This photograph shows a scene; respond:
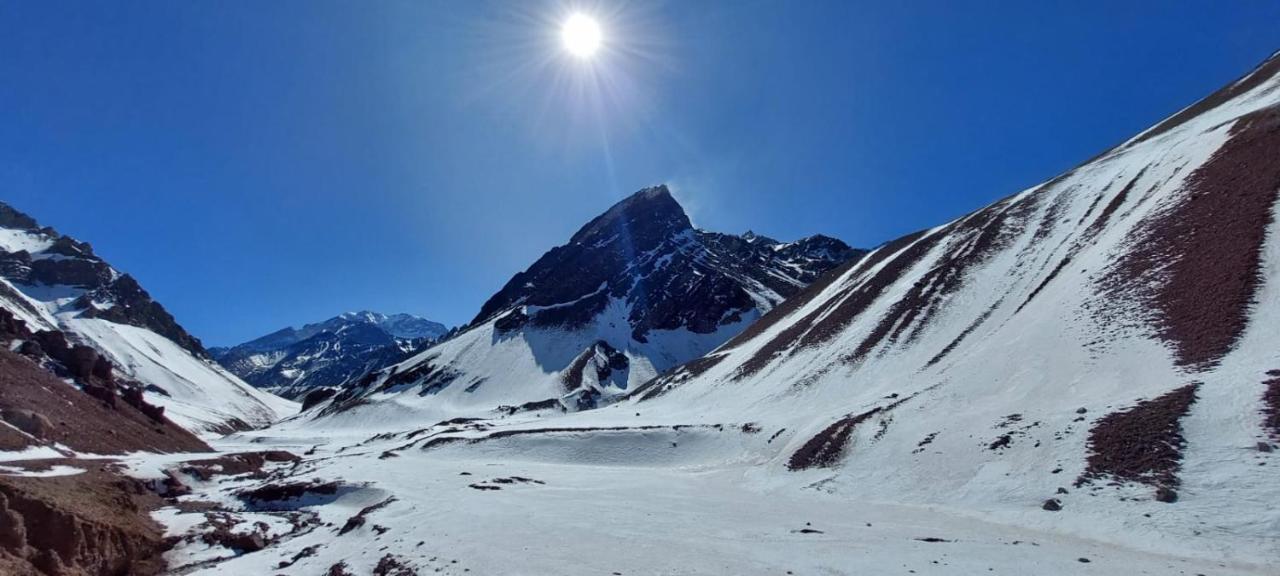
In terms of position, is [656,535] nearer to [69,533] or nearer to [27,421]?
[69,533]

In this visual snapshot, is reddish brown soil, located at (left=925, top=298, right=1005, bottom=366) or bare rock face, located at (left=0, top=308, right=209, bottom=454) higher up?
→ reddish brown soil, located at (left=925, top=298, right=1005, bottom=366)

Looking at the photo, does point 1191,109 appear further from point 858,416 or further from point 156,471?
point 156,471

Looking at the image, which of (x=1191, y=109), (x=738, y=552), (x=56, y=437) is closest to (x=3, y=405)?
(x=56, y=437)

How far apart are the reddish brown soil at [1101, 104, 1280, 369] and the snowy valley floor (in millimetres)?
15886

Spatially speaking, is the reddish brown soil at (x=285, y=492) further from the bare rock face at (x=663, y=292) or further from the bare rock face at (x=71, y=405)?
the bare rock face at (x=663, y=292)

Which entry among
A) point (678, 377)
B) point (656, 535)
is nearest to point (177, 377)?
point (678, 377)

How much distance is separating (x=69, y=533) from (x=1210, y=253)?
55735 millimetres

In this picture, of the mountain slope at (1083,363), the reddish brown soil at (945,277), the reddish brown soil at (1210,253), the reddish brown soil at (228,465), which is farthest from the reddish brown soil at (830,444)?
the reddish brown soil at (228,465)

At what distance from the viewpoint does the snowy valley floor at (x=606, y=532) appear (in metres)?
16.2

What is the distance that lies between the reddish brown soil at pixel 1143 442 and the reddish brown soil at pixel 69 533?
1367 inches

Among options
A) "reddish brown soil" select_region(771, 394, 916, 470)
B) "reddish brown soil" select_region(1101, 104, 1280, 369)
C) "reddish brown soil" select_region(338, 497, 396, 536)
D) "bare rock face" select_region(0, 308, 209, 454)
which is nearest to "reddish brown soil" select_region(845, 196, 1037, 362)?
"reddish brown soil" select_region(771, 394, 916, 470)

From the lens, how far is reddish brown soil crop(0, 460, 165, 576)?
17281 millimetres

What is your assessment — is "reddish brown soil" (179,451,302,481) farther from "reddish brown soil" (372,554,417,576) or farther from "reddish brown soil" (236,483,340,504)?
"reddish brown soil" (372,554,417,576)

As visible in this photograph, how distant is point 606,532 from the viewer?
68.9 feet
